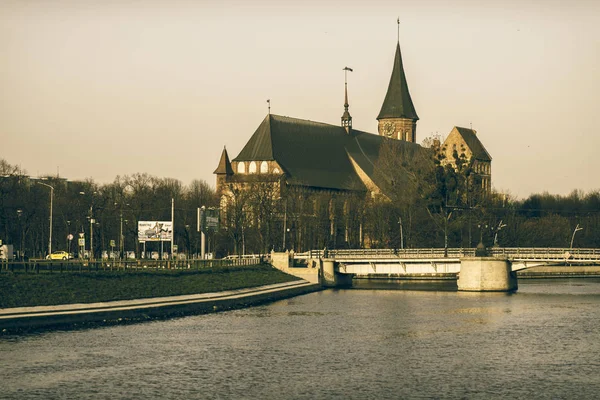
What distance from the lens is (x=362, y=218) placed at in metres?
138

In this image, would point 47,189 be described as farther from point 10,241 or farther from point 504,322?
point 504,322

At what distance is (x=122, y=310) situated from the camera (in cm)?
5788

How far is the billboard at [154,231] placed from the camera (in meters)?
106

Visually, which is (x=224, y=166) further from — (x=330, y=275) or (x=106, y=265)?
(x=106, y=265)

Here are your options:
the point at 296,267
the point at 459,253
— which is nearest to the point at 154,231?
the point at 296,267

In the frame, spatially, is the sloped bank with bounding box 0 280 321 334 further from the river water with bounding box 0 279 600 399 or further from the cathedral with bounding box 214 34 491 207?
the cathedral with bounding box 214 34 491 207

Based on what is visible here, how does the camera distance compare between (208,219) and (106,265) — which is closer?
(106,265)

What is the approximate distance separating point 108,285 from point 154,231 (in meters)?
37.6

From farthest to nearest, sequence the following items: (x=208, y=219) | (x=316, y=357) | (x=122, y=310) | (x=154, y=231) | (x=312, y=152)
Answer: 1. (x=312, y=152)
2. (x=208, y=219)
3. (x=154, y=231)
4. (x=122, y=310)
5. (x=316, y=357)

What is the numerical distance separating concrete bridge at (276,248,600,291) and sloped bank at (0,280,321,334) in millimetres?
25322

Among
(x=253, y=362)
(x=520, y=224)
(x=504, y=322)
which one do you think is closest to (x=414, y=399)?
(x=253, y=362)

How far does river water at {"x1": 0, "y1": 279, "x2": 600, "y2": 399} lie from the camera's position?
119 ft

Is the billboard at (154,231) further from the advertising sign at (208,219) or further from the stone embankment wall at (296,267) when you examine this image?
the stone embankment wall at (296,267)

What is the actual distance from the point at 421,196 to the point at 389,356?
7724 centimetres
